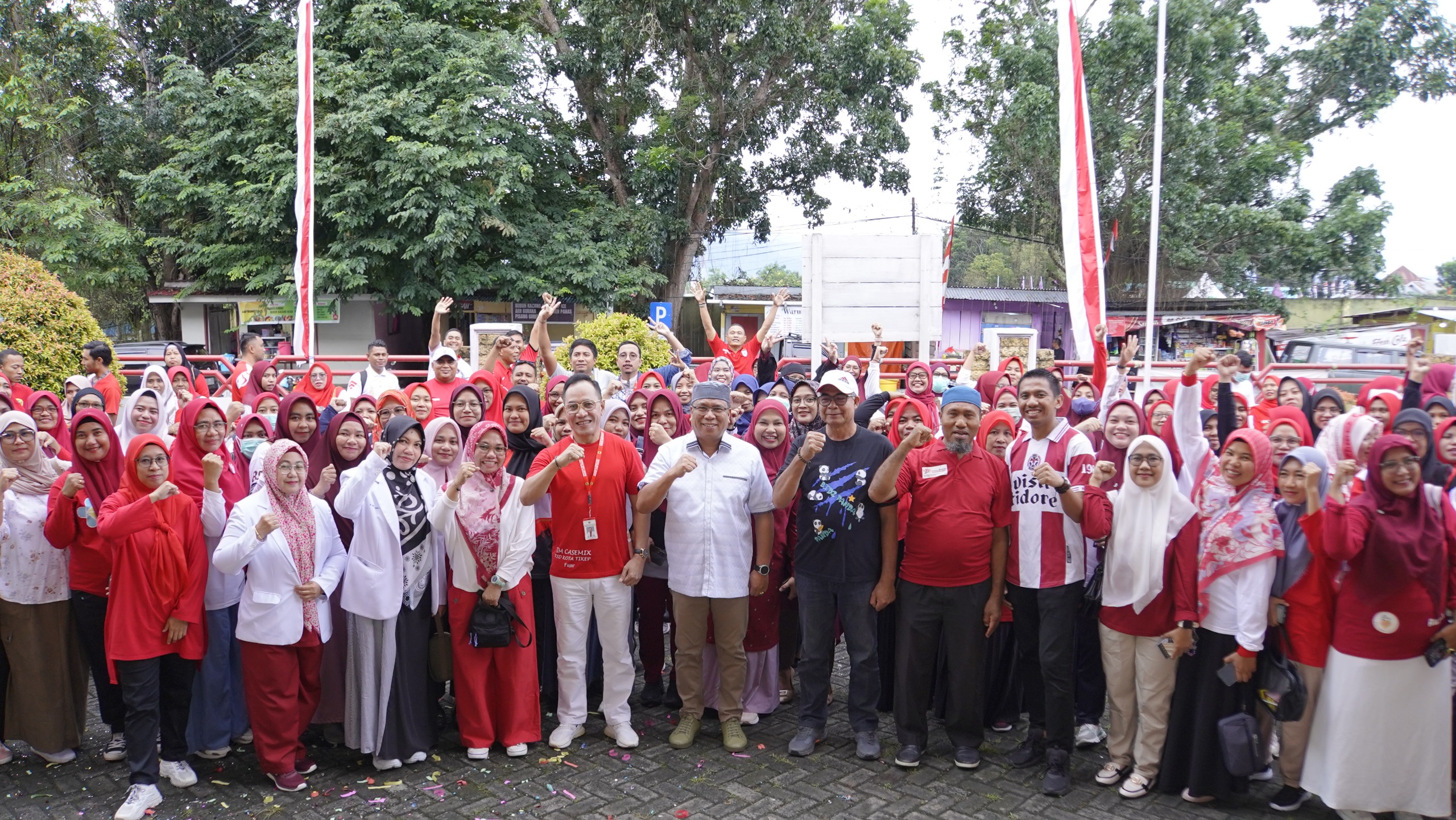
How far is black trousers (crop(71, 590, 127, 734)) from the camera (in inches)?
174

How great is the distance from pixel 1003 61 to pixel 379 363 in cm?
1809

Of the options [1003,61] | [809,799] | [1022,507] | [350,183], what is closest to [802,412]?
[1022,507]

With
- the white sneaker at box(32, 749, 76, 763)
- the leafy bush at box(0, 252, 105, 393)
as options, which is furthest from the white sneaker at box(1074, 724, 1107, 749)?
the leafy bush at box(0, 252, 105, 393)

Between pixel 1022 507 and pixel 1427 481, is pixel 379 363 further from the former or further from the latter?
pixel 1427 481

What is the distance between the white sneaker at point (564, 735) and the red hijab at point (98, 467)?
2372 millimetres

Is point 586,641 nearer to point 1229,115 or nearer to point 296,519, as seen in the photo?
point 296,519

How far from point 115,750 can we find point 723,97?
692 inches

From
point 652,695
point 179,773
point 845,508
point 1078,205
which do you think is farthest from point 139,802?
point 1078,205

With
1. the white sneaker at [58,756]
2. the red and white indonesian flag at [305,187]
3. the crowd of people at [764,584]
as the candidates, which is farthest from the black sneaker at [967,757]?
the red and white indonesian flag at [305,187]

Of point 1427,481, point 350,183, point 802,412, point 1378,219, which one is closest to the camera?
point 1427,481

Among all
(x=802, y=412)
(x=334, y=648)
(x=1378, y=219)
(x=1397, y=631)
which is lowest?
(x=334, y=648)

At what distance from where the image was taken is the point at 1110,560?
14.1 ft

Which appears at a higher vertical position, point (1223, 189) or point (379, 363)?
point (1223, 189)

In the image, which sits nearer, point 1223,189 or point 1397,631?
point 1397,631
